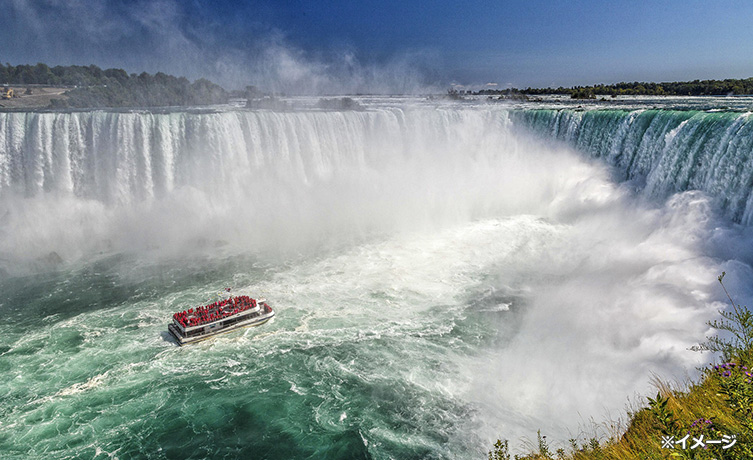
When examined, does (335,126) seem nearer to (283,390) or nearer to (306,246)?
(306,246)

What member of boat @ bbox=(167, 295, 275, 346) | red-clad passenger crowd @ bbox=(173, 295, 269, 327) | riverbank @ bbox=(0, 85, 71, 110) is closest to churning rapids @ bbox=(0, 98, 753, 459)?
boat @ bbox=(167, 295, 275, 346)

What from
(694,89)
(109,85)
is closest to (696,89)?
(694,89)

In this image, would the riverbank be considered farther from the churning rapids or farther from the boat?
the boat

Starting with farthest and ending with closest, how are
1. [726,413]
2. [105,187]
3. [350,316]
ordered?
1. [105,187]
2. [350,316]
3. [726,413]

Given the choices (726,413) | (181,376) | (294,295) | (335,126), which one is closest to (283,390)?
(181,376)

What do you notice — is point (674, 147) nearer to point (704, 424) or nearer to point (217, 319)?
point (704, 424)

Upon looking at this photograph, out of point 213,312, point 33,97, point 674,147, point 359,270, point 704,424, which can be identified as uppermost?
point 33,97

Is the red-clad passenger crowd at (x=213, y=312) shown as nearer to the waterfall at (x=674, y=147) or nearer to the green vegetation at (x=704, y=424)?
the green vegetation at (x=704, y=424)
